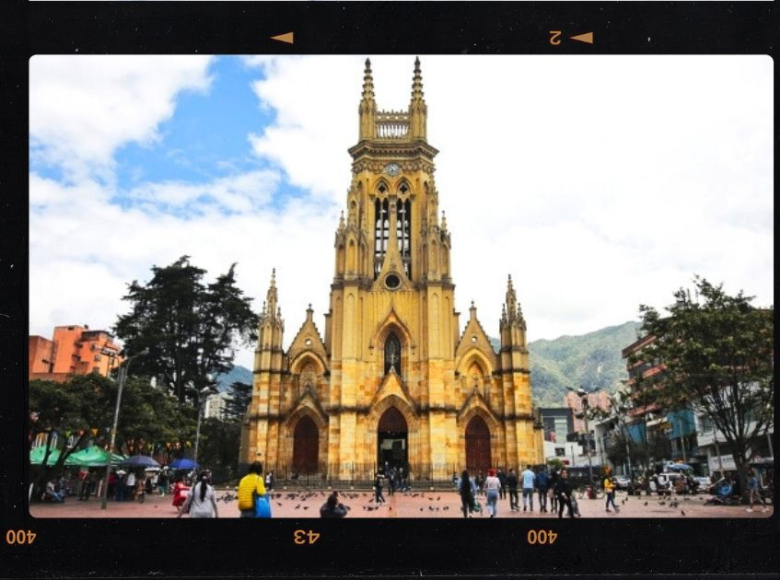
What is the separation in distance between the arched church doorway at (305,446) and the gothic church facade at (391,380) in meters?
0.05

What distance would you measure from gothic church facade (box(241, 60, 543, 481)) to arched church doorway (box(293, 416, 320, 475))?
5 cm

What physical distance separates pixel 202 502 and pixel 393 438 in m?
28.0

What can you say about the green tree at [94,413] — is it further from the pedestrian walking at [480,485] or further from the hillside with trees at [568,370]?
the hillside with trees at [568,370]

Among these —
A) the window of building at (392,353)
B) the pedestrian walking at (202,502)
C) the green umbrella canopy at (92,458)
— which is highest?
the window of building at (392,353)

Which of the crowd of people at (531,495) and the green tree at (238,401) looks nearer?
the crowd of people at (531,495)

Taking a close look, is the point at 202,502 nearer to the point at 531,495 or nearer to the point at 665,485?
the point at 531,495

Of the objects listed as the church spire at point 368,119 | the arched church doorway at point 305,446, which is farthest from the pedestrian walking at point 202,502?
the church spire at point 368,119

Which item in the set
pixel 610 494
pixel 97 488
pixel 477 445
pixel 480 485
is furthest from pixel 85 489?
pixel 477 445

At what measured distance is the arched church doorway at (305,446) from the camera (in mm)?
32025

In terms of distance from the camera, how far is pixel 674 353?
12242mm

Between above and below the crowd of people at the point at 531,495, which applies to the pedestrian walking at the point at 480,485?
below

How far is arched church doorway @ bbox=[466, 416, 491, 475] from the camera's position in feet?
106
